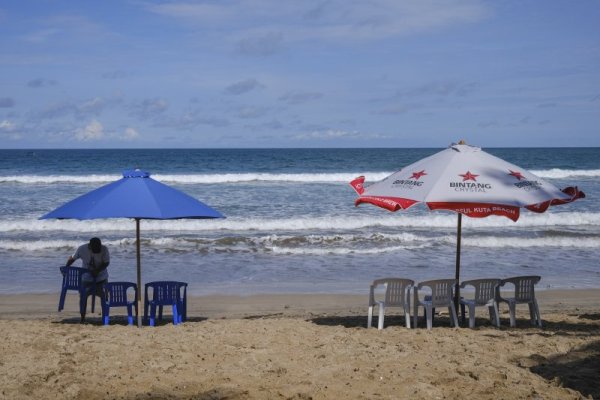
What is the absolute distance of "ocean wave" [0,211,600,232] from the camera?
19516 mm

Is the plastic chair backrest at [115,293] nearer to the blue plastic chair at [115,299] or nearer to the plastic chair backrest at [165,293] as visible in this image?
the blue plastic chair at [115,299]

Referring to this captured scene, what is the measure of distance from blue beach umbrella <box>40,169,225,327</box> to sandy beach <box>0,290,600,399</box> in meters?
1.34

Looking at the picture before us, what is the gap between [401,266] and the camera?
13.7 metres

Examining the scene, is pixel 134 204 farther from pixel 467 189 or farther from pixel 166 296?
pixel 467 189

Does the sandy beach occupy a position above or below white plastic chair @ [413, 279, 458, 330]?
below

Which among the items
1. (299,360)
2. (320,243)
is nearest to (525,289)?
(299,360)

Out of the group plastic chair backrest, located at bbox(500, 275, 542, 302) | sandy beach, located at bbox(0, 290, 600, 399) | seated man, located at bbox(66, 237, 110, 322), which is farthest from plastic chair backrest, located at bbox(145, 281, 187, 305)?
plastic chair backrest, located at bbox(500, 275, 542, 302)

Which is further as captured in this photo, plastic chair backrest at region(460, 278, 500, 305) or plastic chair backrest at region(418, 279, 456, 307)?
plastic chair backrest at region(460, 278, 500, 305)

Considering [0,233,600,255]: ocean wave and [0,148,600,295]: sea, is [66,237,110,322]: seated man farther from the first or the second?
[0,233,600,255]: ocean wave

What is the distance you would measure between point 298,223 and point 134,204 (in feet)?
43.0

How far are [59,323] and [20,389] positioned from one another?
3269 millimetres

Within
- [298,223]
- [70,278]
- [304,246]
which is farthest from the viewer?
[298,223]

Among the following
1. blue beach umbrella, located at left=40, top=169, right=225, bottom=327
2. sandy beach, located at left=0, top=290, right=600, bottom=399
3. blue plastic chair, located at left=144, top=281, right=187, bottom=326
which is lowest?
sandy beach, located at left=0, top=290, right=600, bottom=399

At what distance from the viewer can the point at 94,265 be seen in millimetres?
8688
